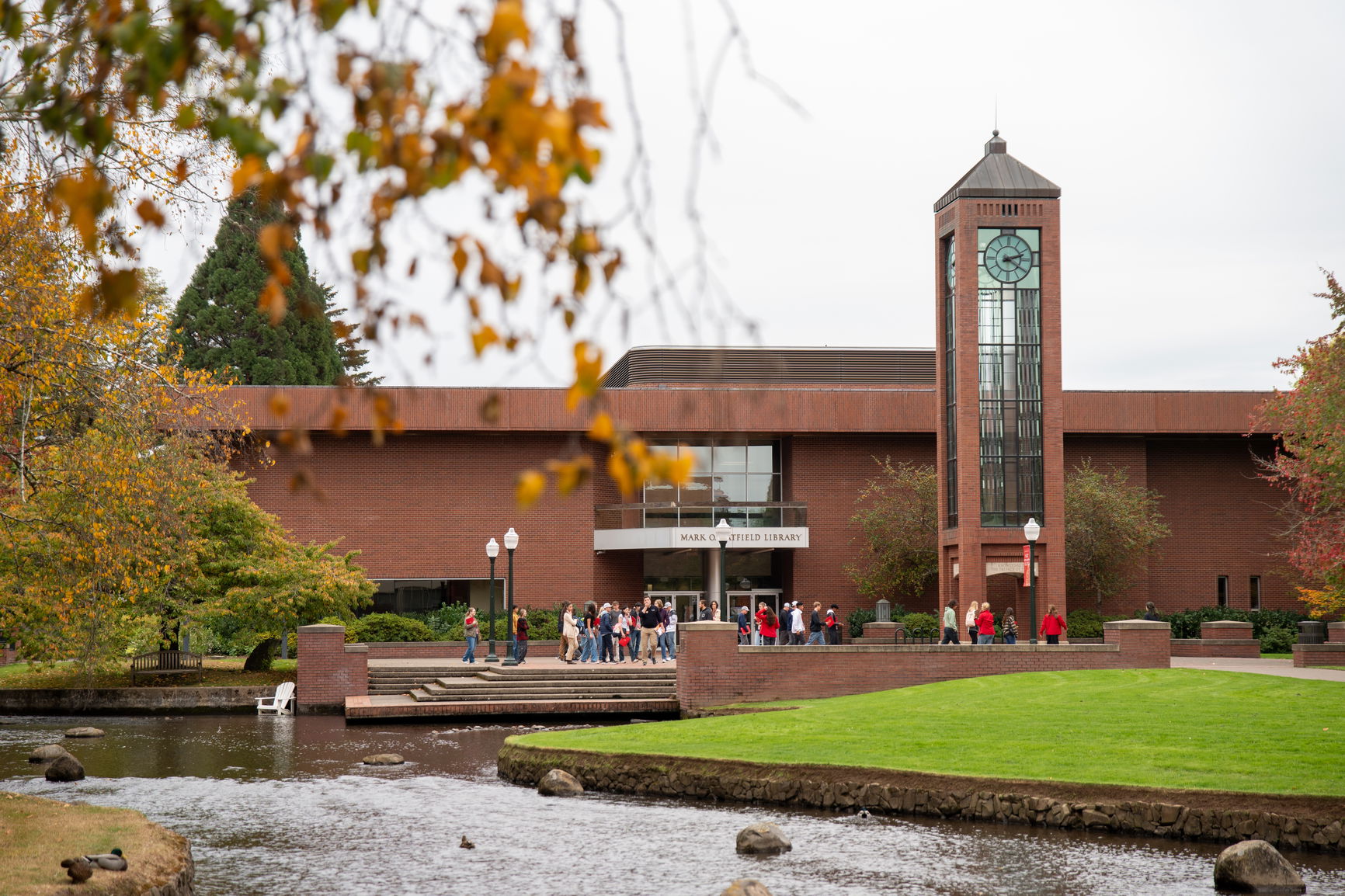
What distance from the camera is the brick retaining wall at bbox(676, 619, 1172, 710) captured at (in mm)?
26781

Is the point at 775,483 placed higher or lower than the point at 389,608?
higher

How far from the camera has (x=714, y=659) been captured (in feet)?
88.0

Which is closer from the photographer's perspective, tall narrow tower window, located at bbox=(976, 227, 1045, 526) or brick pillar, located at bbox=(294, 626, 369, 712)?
brick pillar, located at bbox=(294, 626, 369, 712)

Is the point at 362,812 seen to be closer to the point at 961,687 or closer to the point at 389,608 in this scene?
the point at 961,687

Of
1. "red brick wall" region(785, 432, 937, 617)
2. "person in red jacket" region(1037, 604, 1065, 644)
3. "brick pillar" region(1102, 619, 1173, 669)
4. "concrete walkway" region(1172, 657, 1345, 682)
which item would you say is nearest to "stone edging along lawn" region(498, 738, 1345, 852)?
"concrete walkway" region(1172, 657, 1345, 682)

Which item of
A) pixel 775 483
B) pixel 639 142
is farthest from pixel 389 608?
pixel 639 142

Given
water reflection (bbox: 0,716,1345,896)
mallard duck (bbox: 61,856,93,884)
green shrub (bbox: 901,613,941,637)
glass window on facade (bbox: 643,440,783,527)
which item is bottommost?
water reflection (bbox: 0,716,1345,896)

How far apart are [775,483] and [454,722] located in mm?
21387

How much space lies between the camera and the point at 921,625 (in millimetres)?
40094

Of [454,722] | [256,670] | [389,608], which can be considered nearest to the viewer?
[454,722]

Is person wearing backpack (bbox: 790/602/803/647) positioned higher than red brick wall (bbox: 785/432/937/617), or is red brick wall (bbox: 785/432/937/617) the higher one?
red brick wall (bbox: 785/432/937/617)

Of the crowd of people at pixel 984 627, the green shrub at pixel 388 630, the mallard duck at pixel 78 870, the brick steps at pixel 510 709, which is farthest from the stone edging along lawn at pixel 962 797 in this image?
the green shrub at pixel 388 630

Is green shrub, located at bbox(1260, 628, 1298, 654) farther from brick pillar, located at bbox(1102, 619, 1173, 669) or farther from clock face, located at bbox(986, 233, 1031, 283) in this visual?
brick pillar, located at bbox(1102, 619, 1173, 669)

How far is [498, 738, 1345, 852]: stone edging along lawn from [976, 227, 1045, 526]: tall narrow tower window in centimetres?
2036
